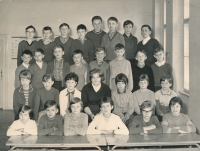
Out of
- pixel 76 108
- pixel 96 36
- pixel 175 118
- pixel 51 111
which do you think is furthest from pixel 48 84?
pixel 175 118

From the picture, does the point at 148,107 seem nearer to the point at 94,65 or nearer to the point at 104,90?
the point at 104,90

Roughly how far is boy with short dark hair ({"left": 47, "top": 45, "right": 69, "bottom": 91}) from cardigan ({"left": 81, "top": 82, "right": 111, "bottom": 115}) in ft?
1.44

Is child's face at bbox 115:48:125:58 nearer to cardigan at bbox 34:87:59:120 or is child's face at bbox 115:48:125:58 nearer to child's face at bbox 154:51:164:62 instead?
child's face at bbox 154:51:164:62

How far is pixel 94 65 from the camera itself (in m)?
3.73

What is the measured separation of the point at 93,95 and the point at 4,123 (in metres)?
2.05

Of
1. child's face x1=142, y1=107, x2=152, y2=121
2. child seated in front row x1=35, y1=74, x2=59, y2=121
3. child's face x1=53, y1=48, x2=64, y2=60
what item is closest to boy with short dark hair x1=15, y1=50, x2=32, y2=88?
child's face x1=53, y1=48, x2=64, y2=60

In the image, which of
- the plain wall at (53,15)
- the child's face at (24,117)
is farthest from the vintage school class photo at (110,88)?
the plain wall at (53,15)

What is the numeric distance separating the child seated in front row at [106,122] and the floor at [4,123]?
4.15 feet

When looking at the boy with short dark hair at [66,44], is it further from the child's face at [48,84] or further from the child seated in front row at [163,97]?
the child seated in front row at [163,97]

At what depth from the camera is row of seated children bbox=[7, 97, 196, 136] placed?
9.56 feet

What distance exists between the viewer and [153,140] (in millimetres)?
2604

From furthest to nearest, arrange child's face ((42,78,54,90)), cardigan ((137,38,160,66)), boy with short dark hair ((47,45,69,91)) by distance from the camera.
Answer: cardigan ((137,38,160,66))
boy with short dark hair ((47,45,69,91))
child's face ((42,78,54,90))

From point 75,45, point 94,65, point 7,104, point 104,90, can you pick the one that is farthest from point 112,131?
point 7,104

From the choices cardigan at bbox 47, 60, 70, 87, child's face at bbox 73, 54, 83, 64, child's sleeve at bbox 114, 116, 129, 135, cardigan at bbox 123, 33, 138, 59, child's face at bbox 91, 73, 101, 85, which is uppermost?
cardigan at bbox 123, 33, 138, 59
